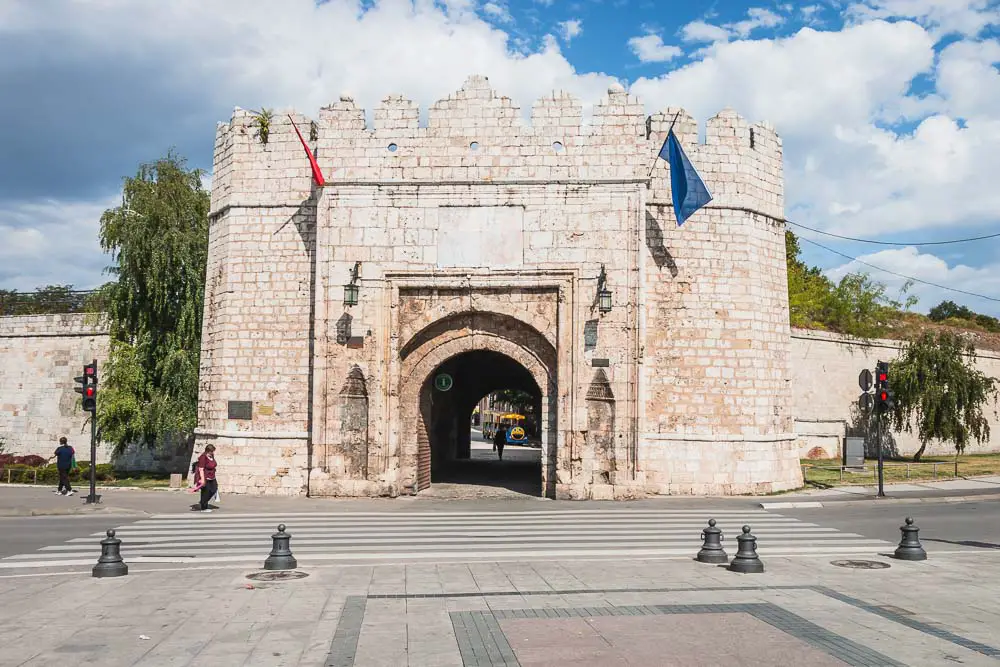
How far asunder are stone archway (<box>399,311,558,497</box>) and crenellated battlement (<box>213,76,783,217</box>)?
3184 millimetres

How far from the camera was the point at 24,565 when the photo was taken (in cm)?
1050

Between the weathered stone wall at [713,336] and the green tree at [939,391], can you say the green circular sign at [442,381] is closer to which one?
the weathered stone wall at [713,336]

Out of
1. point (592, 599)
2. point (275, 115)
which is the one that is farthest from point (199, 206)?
point (592, 599)

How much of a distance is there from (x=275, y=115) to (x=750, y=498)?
44.6ft

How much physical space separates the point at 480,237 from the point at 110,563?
10.6 metres

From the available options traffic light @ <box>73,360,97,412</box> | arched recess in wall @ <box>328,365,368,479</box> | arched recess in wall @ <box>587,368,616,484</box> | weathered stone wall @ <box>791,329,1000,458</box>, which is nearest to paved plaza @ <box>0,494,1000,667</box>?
arched recess in wall @ <box>587,368,616,484</box>

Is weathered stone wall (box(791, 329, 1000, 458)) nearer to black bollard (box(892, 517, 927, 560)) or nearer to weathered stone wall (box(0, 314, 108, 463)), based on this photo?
black bollard (box(892, 517, 927, 560))

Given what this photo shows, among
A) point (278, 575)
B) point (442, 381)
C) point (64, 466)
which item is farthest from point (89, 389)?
point (278, 575)

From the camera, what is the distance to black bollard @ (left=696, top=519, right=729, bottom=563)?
1057 cm

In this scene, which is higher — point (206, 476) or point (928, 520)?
point (206, 476)

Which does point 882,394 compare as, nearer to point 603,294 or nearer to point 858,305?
point 603,294

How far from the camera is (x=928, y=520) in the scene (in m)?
15.1

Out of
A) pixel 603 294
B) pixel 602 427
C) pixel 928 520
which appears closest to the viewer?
pixel 928 520

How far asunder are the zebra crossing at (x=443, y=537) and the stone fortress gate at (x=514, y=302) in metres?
2.44
